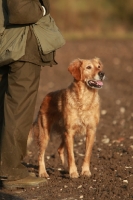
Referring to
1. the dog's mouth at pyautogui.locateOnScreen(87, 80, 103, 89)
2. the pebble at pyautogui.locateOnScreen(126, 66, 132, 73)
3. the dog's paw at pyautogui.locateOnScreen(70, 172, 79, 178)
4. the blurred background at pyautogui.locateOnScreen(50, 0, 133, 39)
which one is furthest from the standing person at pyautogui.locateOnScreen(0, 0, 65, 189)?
the blurred background at pyautogui.locateOnScreen(50, 0, 133, 39)

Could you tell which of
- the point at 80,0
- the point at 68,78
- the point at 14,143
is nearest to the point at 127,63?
the point at 68,78

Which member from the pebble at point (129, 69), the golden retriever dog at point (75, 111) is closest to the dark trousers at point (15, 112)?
the golden retriever dog at point (75, 111)

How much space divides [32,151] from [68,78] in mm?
9546

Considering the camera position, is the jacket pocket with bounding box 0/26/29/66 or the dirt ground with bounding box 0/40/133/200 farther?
the dirt ground with bounding box 0/40/133/200

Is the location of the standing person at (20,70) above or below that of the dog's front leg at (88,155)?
above

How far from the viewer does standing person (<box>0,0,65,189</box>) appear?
6.07 metres

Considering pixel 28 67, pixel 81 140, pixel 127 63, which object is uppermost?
pixel 28 67

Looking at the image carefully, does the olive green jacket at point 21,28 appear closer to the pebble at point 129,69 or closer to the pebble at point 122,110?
the pebble at point 122,110

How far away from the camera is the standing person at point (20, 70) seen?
19.9 feet

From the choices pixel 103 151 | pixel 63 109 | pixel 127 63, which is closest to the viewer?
pixel 63 109

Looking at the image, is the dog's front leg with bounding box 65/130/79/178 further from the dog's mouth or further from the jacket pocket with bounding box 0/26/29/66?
the jacket pocket with bounding box 0/26/29/66

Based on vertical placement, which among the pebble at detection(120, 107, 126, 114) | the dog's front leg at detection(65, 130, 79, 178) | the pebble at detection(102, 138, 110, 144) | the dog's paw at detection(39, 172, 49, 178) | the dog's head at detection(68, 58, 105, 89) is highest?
the dog's head at detection(68, 58, 105, 89)

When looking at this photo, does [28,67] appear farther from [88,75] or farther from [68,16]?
[68,16]

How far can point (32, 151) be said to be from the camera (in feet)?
29.2
